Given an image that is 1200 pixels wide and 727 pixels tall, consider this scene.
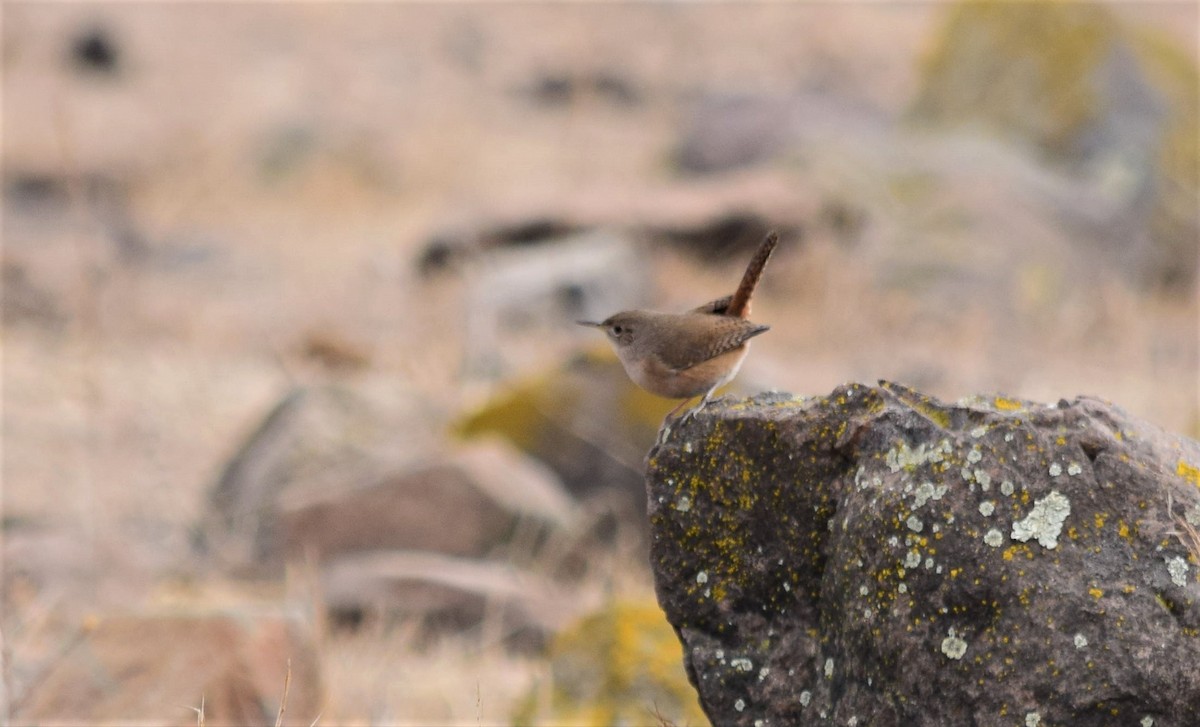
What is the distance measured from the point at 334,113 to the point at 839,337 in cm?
1708

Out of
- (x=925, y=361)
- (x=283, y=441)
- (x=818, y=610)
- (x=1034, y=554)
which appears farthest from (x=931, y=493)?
(x=925, y=361)

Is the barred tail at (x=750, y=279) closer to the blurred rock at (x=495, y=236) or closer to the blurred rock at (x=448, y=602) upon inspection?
the blurred rock at (x=448, y=602)

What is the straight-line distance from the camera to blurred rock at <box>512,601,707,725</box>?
13.6 ft

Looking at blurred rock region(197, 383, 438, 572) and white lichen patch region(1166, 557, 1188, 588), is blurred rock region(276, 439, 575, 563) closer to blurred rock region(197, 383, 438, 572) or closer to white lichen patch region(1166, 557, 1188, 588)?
blurred rock region(197, 383, 438, 572)

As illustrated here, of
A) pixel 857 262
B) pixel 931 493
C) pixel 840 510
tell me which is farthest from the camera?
pixel 857 262

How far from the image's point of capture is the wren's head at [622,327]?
335 cm

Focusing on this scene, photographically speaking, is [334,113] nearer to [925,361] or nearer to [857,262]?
[857,262]

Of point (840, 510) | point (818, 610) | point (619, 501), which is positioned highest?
point (840, 510)

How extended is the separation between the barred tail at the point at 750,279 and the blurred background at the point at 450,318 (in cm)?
105

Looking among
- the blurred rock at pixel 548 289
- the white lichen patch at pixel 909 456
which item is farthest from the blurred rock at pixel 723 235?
the white lichen patch at pixel 909 456

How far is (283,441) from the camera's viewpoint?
7867 mm

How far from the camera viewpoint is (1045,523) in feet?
7.96

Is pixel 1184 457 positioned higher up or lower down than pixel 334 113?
higher up

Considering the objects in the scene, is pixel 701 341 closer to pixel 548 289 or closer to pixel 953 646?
pixel 953 646
